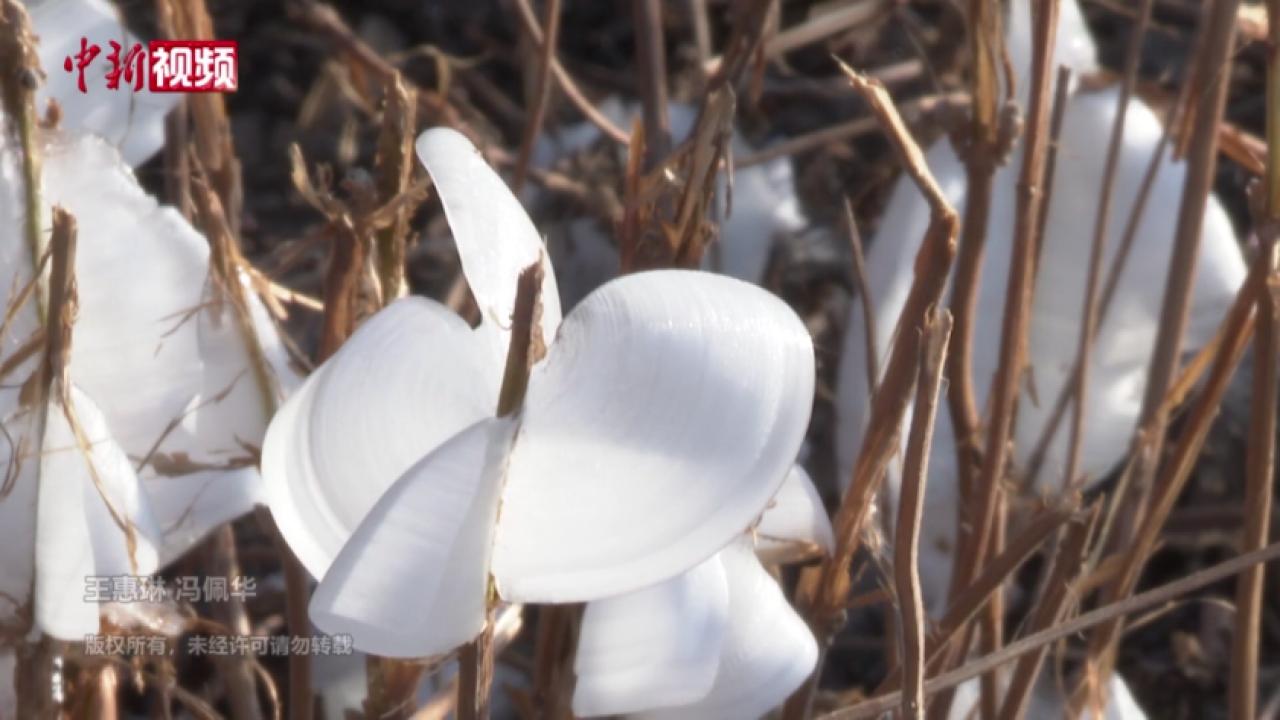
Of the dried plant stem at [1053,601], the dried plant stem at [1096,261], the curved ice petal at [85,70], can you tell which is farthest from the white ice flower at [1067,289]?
the curved ice petal at [85,70]

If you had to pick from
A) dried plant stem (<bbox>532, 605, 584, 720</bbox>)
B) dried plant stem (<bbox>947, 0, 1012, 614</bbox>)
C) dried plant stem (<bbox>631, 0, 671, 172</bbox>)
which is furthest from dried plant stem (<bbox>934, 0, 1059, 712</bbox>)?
dried plant stem (<bbox>631, 0, 671, 172</bbox>)

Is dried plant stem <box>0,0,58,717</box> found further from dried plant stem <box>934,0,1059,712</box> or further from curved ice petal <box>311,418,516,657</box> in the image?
dried plant stem <box>934,0,1059,712</box>

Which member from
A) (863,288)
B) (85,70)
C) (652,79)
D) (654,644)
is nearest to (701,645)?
(654,644)

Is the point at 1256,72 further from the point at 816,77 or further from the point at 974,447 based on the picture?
the point at 974,447

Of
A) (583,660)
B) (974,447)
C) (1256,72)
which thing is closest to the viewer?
(583,660)

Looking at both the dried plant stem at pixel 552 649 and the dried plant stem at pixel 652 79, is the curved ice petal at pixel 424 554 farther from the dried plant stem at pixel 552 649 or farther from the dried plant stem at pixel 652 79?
the dried plant stem at pixel 652 79

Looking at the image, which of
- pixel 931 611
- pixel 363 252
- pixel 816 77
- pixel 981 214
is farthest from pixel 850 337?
pixel 816 77
